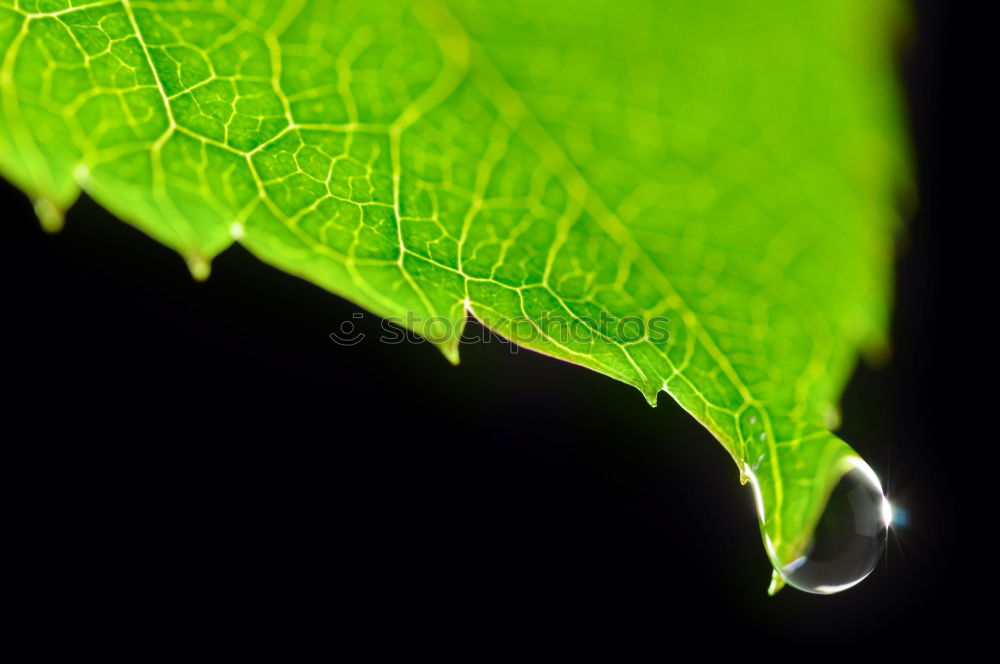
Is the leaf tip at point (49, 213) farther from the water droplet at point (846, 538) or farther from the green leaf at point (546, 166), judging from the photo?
the water droplet at point (846, 538)

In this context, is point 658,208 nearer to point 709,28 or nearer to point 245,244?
point 709,28

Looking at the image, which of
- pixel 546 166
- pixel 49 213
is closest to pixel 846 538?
pixel 546 166

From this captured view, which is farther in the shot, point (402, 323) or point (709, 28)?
point (402, 323)

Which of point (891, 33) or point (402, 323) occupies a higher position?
point (891, 33)

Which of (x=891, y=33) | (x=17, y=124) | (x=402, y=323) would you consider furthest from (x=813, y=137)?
(x=17, y=124)

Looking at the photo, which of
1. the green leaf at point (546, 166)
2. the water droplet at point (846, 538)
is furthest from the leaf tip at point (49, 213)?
the water droplet at point (846, 538)

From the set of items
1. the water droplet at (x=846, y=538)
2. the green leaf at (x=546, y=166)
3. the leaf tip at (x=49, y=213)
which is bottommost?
the water droplet at (x=846, y=538)

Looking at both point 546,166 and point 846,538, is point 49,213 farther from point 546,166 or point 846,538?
point 846,538
